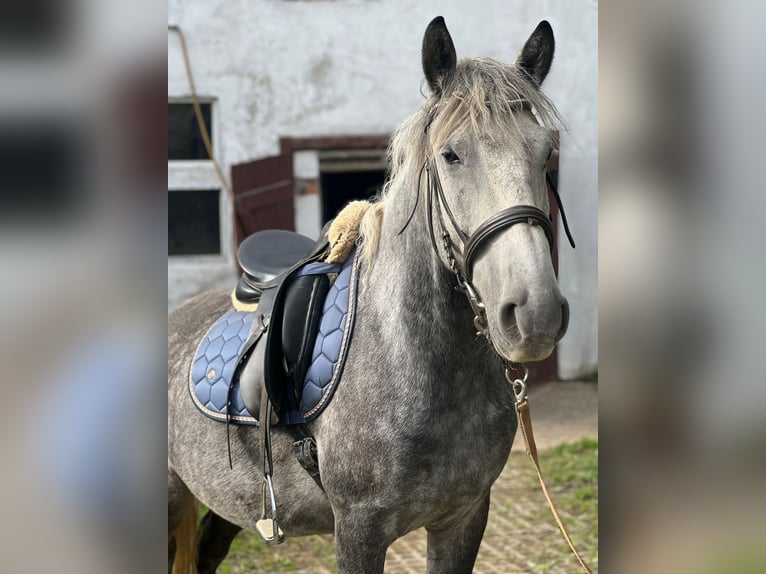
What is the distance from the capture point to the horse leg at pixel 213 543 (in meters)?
3.21

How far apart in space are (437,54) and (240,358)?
108 cm

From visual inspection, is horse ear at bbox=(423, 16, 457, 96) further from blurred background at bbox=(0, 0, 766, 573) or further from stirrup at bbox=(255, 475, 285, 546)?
stirrup at bbox=(255, 475, 285, 546)

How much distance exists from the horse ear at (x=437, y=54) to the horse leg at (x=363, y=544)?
3.61 feet

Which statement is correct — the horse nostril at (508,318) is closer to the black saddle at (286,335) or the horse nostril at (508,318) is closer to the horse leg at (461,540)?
the black saddle at (286,335)

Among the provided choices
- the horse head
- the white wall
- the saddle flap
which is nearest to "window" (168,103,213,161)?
the white wall

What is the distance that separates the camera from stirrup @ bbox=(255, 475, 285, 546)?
7.29 ft

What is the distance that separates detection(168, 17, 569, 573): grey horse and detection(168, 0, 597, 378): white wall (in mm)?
4935

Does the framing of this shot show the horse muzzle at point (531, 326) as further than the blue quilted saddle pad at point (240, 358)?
No

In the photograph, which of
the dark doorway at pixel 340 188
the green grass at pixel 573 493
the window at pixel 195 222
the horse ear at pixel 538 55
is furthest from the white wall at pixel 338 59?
the horse ear at pixel 538 55
